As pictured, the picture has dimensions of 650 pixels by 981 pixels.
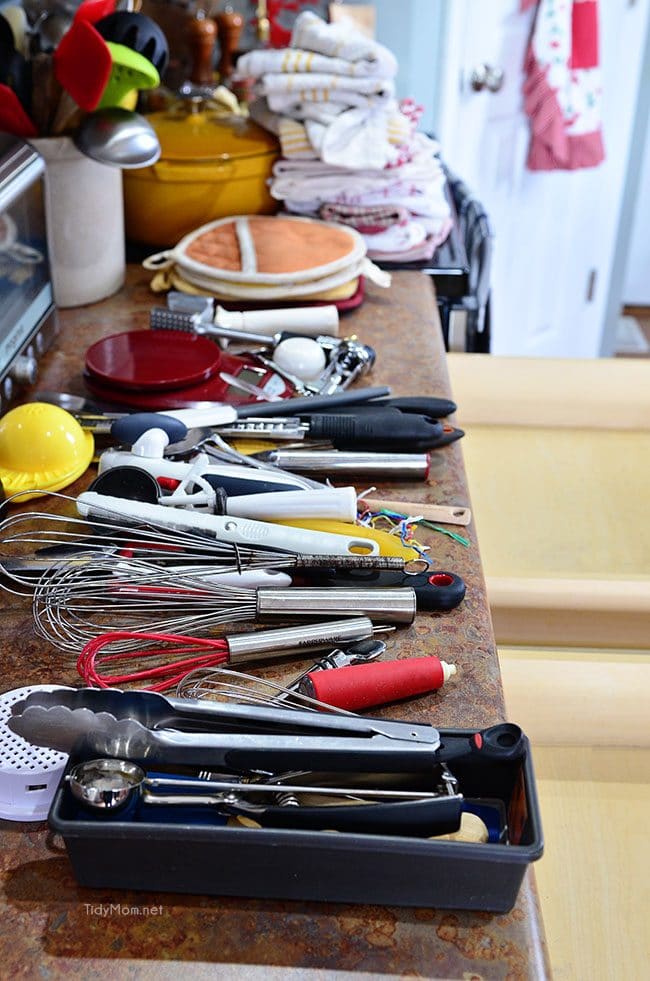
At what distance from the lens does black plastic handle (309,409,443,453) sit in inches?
37.2

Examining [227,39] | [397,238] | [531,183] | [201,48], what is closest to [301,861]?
[397,238]

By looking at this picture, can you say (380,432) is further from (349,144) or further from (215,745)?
(349,144)

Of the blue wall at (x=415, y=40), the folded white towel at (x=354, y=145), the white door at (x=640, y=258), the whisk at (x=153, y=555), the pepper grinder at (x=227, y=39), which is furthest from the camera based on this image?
the white door at (x=640, y=258)

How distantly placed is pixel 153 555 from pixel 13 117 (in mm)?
603

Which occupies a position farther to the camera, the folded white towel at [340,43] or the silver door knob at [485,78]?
the silver door knob at [485,78]

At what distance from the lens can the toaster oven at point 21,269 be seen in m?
1.01

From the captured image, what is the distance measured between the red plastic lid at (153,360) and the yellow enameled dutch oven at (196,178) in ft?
1.18

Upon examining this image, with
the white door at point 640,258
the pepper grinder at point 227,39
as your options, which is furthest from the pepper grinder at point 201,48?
the white door at point 640,258

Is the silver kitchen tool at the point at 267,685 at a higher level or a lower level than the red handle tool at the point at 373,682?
lower

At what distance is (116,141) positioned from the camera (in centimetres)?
110

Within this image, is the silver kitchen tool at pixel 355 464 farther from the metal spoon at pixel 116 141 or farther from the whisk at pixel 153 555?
the metal spoon at pixel 116 141

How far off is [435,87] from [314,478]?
172 centimetres

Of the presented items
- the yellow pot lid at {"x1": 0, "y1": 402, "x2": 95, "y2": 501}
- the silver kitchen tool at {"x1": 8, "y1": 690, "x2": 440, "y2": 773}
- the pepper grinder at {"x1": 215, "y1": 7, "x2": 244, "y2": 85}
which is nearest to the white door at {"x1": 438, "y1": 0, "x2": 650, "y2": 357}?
the pepper grinder at {"x1": 215, "y1": 7, "x2": 244, "y2": 85}

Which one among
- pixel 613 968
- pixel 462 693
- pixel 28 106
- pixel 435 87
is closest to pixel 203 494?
pixel 462 693
